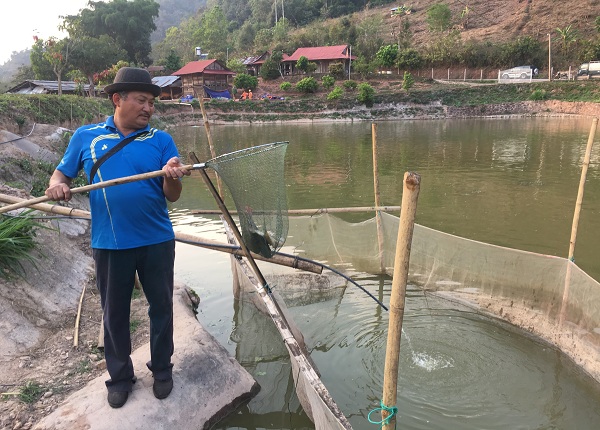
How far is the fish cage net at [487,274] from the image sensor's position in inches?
144

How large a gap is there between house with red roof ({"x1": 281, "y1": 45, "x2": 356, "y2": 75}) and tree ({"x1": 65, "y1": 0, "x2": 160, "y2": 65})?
2001cm

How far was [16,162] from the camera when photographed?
21.4ft

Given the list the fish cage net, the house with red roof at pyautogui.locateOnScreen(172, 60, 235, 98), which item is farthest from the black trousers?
the house with red roof at pyautogui.locateOnScreen(172, 60, 235, 98)

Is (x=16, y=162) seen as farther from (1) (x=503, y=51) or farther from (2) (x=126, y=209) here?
(1) (x=503, y=51)

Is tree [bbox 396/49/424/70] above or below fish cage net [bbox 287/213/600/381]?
above

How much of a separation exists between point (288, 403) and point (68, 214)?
2439 mm

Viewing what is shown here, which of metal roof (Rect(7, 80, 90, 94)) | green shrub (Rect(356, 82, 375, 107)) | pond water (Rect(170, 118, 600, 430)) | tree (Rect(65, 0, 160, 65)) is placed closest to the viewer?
pond water (Rect(170, 118, 600, 430))

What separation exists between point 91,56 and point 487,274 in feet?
146

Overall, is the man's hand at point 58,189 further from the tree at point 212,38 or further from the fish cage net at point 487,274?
the tree at point 212,38

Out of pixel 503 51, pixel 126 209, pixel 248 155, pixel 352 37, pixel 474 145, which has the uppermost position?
pixel 352 37

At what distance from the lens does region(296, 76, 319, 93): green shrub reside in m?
39.3

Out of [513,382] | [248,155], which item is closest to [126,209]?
[248,155]

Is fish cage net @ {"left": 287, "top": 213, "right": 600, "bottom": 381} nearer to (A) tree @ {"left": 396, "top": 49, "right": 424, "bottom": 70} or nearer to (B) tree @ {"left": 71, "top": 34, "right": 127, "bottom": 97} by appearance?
(B) tree @ {"left": 71, "top": 34, "right": 127, "bottom": 97}

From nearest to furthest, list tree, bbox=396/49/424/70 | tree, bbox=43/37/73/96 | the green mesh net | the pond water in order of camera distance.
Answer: the green mesh net, the pond water, tree, bbox=43/37/73/96, tree, bbox=396/49/424/70
